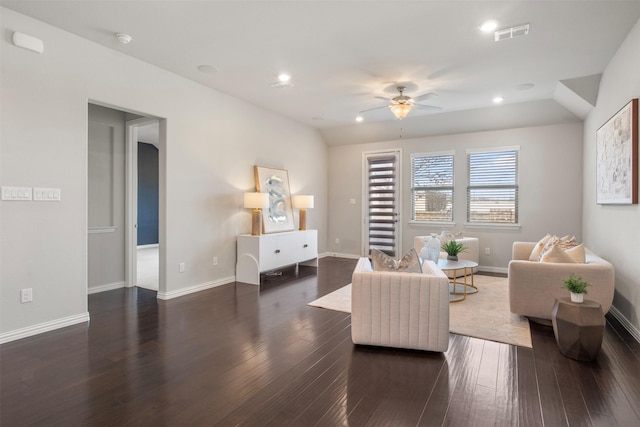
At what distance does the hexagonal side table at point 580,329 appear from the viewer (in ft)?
8.87

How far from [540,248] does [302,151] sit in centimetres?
457

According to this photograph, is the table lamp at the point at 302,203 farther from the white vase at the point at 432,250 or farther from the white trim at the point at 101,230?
the white trim at the point at 101,230

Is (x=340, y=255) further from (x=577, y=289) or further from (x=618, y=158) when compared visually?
(x=577, y=289)

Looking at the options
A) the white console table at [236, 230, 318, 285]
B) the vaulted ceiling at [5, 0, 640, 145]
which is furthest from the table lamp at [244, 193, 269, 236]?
the vaulted ceiling at [5, 0, 640, 145]

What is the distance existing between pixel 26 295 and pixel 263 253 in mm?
2850

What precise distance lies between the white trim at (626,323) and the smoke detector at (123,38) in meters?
5.58

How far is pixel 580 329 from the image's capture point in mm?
2727

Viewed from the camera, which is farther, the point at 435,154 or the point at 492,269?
the point at 435,154

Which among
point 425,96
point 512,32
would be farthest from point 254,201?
point 512,32

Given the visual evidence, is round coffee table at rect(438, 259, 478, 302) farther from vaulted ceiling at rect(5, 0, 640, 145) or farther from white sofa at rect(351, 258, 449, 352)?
vaulted ceiling at rect(5, 0, 640, 145)

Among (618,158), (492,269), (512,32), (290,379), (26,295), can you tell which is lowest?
(290,379)

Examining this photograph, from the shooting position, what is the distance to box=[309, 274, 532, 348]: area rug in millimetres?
3268

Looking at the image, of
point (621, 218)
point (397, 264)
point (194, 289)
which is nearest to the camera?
point (397, 264)

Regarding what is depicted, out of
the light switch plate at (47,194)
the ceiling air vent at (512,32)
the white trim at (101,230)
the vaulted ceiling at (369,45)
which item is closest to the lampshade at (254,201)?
the vaulted ceiling at (369,45)
